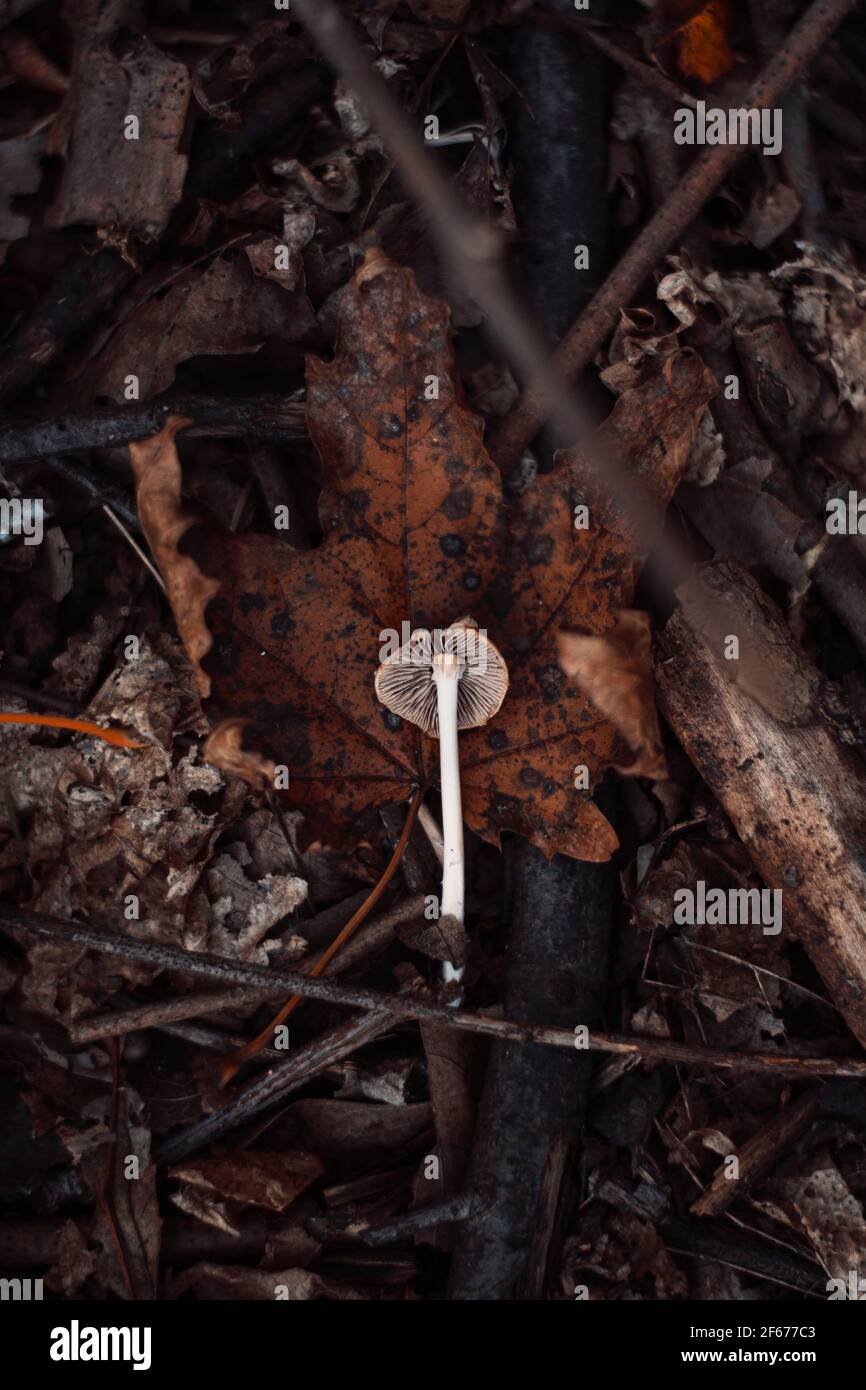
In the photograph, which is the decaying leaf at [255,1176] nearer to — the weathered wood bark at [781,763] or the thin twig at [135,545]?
the weathered wood bark at [781,763]

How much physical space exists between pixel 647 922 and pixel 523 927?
1.38 feet

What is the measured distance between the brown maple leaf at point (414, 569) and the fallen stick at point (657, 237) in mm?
305

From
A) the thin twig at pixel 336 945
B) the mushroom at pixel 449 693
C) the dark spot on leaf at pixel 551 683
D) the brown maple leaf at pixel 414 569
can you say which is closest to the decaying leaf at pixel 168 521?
the brown maple leaf at pixel 414 569

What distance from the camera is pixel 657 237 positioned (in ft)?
10.8

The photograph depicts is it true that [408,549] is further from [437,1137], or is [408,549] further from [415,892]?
[437,1137]

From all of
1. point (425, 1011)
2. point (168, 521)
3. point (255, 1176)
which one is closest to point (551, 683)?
point (425, 1011)

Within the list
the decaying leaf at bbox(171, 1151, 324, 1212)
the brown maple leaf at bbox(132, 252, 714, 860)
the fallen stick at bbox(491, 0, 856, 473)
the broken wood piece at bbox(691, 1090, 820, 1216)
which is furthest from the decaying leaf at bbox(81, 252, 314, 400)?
the broken wood piece at bbox(691, 1090, 820, 1216)

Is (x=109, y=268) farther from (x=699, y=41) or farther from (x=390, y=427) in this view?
(x=699, y=41)

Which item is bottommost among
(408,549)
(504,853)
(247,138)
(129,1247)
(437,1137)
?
(129,1247)

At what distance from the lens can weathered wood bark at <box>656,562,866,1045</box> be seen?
9.95 ft

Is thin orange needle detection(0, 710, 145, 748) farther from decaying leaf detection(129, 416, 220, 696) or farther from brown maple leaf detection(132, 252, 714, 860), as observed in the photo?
decaying leaf detection(129, 416, 220, 696)

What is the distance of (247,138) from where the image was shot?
3369 millimetres

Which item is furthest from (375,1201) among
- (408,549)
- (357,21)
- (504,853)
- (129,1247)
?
(357,21)

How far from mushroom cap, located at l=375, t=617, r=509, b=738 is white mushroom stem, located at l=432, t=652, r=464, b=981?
1.6 inches
